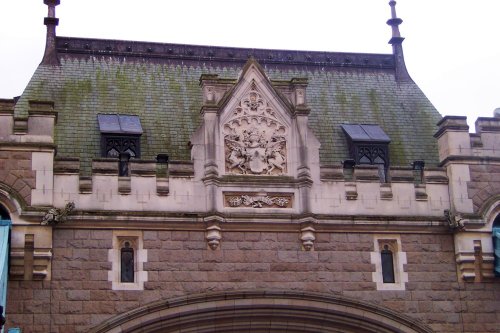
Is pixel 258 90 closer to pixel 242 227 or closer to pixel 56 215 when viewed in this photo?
pixel 242 227

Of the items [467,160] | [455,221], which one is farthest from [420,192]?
[467,160]

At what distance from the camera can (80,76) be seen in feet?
89.2

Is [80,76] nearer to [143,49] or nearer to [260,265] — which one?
[143,49]

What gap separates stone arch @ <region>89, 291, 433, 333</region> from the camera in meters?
21.0

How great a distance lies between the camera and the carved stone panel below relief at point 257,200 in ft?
73.2

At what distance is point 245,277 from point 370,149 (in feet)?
19.2

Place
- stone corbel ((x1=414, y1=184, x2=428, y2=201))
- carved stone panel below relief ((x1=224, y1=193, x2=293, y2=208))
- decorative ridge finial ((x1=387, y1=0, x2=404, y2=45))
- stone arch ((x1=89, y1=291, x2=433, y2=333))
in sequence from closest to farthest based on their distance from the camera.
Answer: stone arch ((x1=89, y1=291, x2=433, y2=333)) → carved stone panel below relief ((x1=224, y1=193, x2=293, y2=208)) → stone corbel ((x1=414, y1=184, x2=428, y2=201)) → decorative ridge finial ((x1=387, y1=0, x2=404, y2=45))

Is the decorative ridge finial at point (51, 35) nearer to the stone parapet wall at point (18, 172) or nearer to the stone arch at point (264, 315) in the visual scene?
the stone parapet wall at point (18, 172)

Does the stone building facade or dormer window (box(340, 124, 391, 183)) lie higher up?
dormer window (box(340, 124, 391, 183))

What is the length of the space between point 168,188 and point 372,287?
16.1ft

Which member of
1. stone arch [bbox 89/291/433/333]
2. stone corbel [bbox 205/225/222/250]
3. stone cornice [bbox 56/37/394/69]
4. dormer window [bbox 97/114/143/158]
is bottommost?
stone arch [bbox 89/291/433/333]

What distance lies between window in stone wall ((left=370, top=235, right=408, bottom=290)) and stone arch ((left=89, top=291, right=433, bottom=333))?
0.71 metres

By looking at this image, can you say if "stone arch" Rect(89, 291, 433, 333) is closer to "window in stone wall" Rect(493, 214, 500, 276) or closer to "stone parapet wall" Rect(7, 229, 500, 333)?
"stone parapet wall" Rect(7, 229, 500, 333)

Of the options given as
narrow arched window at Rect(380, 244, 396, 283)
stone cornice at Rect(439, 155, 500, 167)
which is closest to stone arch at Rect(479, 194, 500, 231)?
stone cornice at Rect(439, 155, 500, 167)
